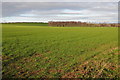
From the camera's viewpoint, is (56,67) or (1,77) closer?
(1,77)

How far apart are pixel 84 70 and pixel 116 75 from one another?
195cm

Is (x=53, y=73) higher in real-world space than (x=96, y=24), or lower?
lower

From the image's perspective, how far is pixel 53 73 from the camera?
786 cm

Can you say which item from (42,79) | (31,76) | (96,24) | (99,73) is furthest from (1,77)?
(96,24)

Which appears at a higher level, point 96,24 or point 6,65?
point 96,24

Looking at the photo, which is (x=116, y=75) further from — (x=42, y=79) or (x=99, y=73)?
(x=42, y=79)

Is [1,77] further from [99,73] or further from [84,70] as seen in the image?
[99,73]

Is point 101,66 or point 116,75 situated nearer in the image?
point 116,75

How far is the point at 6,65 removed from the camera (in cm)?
920

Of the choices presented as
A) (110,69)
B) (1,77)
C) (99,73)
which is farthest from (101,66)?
(1,77)

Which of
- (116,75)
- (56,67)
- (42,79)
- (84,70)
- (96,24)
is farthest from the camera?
(96,24)

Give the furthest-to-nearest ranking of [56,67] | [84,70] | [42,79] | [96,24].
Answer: [96,24], [56,67], [84,70], [42,79]

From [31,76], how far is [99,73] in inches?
164

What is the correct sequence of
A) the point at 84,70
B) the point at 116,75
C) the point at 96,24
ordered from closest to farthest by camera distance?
the point at 116,75 → the point at 84,70 → the point at 96,24
